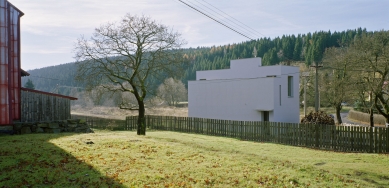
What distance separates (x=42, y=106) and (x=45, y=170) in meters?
10.5

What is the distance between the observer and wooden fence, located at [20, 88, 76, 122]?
1653 cm

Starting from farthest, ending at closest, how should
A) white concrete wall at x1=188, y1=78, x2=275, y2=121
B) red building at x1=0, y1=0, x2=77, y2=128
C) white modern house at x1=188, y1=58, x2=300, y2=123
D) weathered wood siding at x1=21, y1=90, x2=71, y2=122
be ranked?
white concrete wall at x1=188, y1=78, x2=275, y2=121
white modern house at x1=188, y1=58, x2=300, y2=123
weathered wood siding at x1=21, y1=90, x2=71, y2=122
red building at x1=0, y1=0, x2=77, y2=128

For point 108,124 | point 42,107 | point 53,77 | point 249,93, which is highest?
point 53,77

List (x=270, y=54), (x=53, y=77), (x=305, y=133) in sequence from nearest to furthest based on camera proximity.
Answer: (x=305, y=133) < (x=53, y=77) < (x=270, y=54)

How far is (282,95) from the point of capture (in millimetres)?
28078

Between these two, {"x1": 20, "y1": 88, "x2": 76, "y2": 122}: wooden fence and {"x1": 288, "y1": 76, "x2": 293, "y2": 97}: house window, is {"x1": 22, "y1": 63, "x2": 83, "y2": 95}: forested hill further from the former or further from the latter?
{"x1": 20, "y1": 88, "x2": 76, "y2": 122}: wooden fence

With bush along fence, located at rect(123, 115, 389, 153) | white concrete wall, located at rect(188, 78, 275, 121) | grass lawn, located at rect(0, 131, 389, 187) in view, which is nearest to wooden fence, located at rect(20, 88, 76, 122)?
grass lawn, located at rect(0, 131, 389, 187)

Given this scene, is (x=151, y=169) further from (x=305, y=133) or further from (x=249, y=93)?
(x=249, y=93)

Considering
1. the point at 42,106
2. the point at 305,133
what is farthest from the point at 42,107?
the point at 305,133

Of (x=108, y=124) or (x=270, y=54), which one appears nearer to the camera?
(x=108, y=124)

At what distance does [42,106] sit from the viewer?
17.5 meters

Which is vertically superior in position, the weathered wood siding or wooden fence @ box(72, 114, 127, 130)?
the weathered wood siding

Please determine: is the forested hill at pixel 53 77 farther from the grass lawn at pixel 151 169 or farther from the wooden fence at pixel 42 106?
the grass lawn at pixel 151 169

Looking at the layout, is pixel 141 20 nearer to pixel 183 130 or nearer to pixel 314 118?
pixel 183 130
